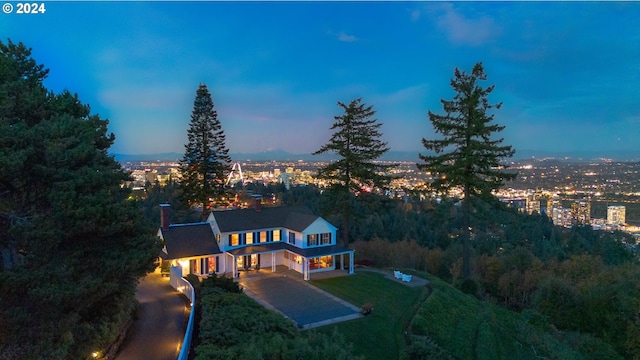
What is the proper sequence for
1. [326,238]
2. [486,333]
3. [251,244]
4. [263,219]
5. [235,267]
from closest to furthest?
[486,333]
[235,267]
[251,244]
[326,238]
[263,219]

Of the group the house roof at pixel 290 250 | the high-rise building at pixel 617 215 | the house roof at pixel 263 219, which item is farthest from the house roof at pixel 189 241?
the high-rise building at pixel 617 215

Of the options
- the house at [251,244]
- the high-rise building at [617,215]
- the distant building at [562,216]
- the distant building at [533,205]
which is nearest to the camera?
the house at [251,244]

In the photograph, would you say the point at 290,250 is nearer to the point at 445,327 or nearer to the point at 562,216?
the point at 445,327

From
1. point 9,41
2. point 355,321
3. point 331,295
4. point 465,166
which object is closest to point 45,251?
point 9,41

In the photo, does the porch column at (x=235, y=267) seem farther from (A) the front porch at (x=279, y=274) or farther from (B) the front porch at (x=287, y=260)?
(A) the front porch at (x=279, y=274)

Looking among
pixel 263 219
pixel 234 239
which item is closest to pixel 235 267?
pixel 234 239

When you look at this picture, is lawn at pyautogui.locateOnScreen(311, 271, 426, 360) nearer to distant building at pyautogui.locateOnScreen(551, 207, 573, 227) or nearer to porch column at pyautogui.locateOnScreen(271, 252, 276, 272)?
porch column at pyautogui.locateOnScreen(271, 252, 276, 272)
